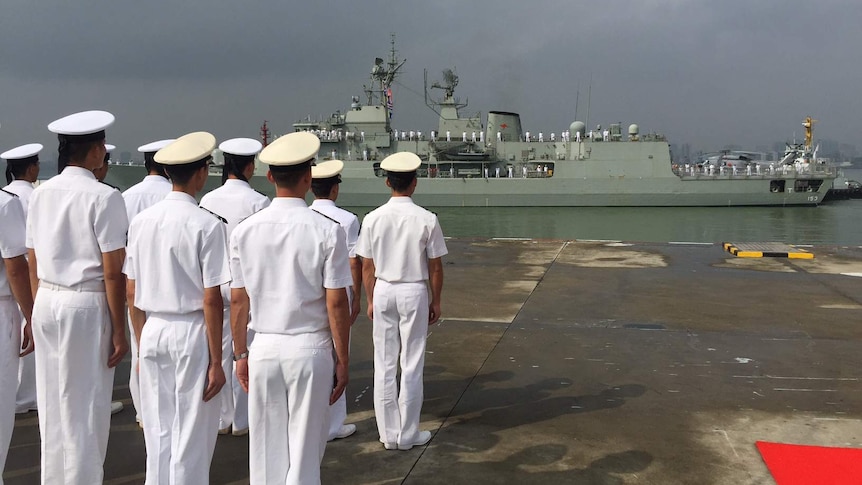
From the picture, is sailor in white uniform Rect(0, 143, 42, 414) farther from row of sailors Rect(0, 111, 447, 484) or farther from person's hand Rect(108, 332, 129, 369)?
person's hand Rect(108, 332, 129, 369)

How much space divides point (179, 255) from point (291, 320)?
539mm

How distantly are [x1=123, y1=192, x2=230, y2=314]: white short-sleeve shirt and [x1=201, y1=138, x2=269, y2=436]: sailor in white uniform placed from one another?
106 centimetres

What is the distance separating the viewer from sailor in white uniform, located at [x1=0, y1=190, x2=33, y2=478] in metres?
2.72

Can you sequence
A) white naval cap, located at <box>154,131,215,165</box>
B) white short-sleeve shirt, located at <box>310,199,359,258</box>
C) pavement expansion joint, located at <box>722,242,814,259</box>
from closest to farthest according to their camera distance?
white naval cap, located at <box>154,131,215,165</box>, white short-sleeve shirt, located at <box>310,199,359,258</box>, pavement expansion joint, located at <box>722,242,814,259</box>

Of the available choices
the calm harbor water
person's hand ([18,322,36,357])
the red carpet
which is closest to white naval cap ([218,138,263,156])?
person's hand ([18,322,36,357])

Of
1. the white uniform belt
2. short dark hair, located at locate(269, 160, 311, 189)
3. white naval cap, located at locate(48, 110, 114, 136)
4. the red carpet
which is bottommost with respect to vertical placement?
the red carpet

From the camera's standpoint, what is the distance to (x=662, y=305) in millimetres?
6520

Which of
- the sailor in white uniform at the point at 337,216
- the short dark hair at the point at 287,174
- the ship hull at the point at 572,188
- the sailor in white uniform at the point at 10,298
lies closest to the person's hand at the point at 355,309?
the sailor in white uniform at the point at 337,216

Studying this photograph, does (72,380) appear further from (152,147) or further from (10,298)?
(152,147)

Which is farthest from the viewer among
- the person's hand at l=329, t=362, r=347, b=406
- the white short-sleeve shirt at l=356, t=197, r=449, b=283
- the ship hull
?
the ship hull

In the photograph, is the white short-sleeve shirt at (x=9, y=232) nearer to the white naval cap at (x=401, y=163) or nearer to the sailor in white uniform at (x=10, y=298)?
the sailor in white uniform at (x=10, y=298)

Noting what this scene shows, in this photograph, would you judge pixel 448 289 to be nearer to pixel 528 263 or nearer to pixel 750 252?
pixel 528 263

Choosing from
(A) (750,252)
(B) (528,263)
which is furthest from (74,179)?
(A) (750,252)

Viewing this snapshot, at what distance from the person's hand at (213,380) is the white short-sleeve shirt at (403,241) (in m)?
1.11
